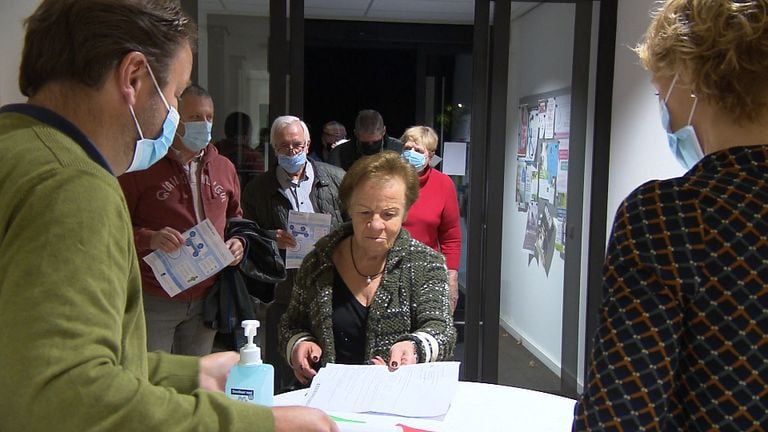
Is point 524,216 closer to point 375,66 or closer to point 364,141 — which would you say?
point 364,141

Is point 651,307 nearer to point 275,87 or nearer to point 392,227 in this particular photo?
point 392,227

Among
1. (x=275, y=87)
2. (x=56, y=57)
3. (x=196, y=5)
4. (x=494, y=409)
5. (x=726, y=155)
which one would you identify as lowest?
(x=494, y=409)

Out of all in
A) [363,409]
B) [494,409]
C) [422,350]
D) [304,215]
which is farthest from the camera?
[304,215]

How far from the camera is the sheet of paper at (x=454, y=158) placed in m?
4.05

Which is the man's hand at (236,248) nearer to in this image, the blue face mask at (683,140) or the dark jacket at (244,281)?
the dark jacket at (244,281)

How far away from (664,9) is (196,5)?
304 centimetres

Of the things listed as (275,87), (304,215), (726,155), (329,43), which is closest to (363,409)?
(726,155)

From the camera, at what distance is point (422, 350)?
5.98ft

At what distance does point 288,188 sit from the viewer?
3.16 m

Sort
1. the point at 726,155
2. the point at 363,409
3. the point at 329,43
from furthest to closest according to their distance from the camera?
1. the point at 329,43
2. the point at 363,409
3. the point at 726,155

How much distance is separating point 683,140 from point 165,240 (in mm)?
1889

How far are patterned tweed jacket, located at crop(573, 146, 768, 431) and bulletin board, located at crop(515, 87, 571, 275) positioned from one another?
3080 millimetres

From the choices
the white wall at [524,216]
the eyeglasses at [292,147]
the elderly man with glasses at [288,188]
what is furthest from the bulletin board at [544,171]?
the eyeglasses at [292,147]

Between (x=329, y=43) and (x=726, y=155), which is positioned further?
(x=329, y=43)
